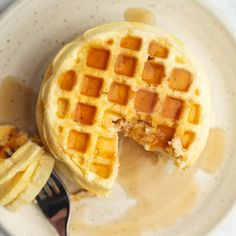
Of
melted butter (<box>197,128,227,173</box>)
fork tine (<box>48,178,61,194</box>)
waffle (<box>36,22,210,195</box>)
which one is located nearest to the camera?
waffle (<box>36,22,210,195</box>)

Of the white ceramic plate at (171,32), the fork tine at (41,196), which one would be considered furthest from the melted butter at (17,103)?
the fork tine at (41,196)

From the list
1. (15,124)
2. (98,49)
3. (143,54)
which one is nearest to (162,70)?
(143,54)

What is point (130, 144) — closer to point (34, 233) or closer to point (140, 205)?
point (140, 205)

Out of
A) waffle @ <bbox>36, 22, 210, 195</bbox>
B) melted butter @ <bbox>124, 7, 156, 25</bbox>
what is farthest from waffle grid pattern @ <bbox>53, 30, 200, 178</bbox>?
melted butter @ <bbox>124, 7, 156, 25</bbox>

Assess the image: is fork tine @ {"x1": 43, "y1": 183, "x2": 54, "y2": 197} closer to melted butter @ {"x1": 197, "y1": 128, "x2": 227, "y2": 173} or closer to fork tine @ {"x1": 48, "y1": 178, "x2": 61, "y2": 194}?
fork tine @ {"x1": 48, "y1": 178, "x2": 61, "y2": 194}

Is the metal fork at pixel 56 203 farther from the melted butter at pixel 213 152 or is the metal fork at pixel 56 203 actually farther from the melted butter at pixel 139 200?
the melted butter at pixel 213 152

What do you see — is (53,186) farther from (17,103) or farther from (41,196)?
(17,103)
